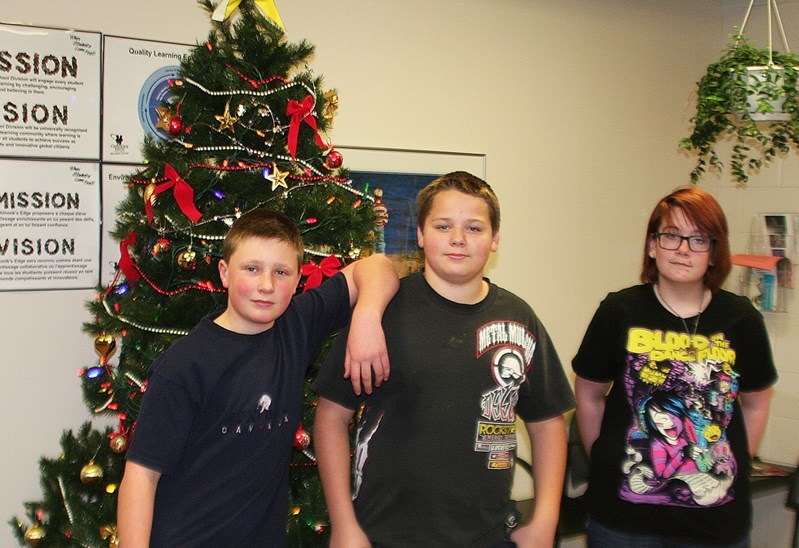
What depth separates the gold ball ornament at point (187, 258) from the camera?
2.18m

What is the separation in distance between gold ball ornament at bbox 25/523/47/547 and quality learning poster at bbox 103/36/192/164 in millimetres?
1241

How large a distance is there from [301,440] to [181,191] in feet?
2.60

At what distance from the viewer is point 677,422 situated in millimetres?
1977

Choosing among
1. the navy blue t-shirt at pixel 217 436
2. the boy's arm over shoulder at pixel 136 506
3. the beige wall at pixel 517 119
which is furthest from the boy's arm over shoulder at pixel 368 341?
the beige wall at pixel 517 119

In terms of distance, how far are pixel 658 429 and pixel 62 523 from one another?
5.93 feet

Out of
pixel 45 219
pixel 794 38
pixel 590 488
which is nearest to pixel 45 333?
pixel 45 219

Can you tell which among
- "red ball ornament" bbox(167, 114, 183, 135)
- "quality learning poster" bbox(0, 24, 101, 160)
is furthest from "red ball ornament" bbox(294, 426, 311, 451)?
"quality learning poster" bbox(0, 24, 101, 160)

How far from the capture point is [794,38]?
409 centimetres

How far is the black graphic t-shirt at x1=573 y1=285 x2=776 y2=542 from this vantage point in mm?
1976

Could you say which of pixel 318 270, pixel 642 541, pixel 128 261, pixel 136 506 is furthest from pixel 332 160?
pixel 642 541

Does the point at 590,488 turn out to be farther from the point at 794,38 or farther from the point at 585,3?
the point at 794,38

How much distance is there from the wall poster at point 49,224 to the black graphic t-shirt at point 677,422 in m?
1.80

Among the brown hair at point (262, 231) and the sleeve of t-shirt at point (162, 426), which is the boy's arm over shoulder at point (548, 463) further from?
the sleeve of t-shirt at point (162, 426)

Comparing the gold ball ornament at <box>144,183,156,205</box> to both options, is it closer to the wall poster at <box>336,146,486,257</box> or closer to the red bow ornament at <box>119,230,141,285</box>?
the red bow ornament at <box>119,230,141,285</box>
